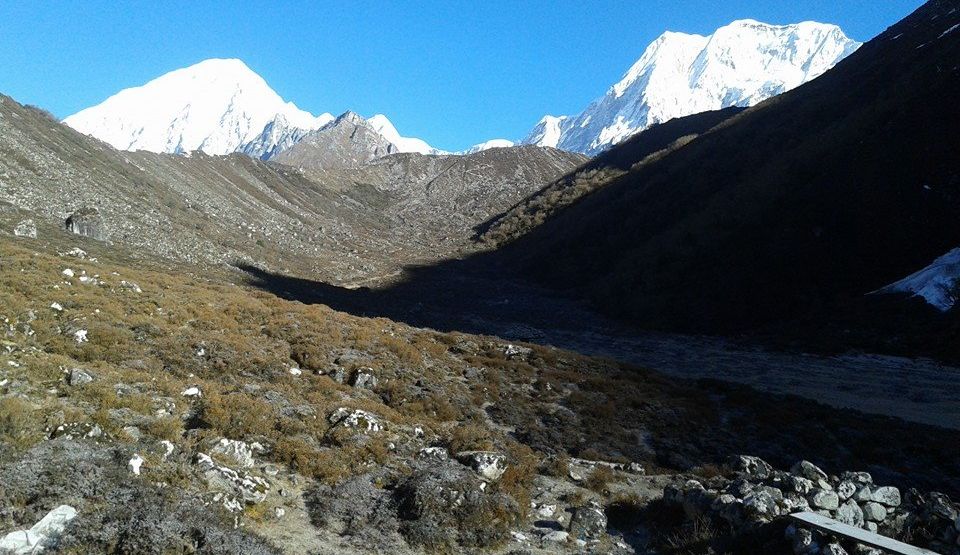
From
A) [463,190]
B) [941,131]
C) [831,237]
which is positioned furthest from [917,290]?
[463,190]

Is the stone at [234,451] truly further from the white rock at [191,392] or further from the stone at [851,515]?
the stone at [851,515]

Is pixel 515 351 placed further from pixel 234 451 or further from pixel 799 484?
pixel 234 451

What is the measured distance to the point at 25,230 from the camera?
34875mm

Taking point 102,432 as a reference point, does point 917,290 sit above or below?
above

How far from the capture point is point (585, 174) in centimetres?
14400

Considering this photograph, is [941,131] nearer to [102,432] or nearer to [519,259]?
[519,259]

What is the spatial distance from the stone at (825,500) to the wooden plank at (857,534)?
1.08m

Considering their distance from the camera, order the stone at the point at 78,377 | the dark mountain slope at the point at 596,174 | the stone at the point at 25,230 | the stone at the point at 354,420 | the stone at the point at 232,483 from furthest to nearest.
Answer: the dark mountain slope at the point at 596,174, the stone at the point at 25,230, the stone at the point at 354,420, the stone at the point at 78,377, the stone at the point at 232,483

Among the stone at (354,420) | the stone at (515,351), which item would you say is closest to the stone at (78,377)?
the stone at (354,420)

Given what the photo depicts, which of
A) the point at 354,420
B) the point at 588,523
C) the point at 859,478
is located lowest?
the point at 588,523

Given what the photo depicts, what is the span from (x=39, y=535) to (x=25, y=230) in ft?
122

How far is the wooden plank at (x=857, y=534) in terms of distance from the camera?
7.83m

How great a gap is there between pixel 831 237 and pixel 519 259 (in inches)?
2093

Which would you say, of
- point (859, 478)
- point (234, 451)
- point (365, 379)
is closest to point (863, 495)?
point (859, 478)
